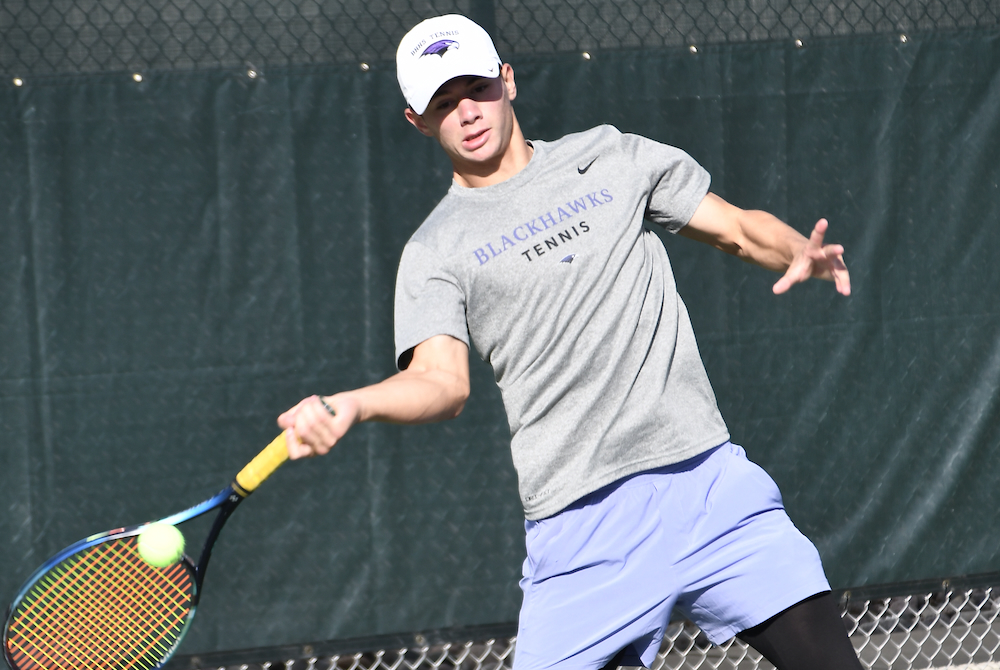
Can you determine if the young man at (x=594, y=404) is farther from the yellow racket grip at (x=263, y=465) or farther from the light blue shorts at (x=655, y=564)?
the yellow racket grip at (x=263, y=465)

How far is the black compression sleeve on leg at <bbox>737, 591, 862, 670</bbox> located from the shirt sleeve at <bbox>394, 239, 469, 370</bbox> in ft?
2.37

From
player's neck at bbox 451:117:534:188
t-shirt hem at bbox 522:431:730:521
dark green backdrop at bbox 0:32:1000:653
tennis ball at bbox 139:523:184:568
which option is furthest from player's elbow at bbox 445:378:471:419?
dark green backdrop at bbox 0:32:1000:653

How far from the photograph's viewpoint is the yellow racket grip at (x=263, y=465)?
5.62 ft

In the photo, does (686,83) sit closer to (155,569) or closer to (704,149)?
(704,149)

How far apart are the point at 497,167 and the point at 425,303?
30 centimetres

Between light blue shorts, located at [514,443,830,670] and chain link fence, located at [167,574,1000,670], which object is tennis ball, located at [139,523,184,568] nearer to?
light blue shorts, located at [514,443,830,670]

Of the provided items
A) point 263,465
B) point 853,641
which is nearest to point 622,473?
point 263,465

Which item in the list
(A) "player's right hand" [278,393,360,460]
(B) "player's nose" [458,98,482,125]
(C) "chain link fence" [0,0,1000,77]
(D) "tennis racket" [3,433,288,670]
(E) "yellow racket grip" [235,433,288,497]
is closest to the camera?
(A) "player's right hand" [278,393,360,460]

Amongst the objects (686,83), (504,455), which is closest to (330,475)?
(504,455)

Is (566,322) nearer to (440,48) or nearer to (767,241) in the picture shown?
(767,241)

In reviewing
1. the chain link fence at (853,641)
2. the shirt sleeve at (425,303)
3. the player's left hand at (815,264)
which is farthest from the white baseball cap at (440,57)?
the chain link fence at (853,641)

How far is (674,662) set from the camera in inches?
131

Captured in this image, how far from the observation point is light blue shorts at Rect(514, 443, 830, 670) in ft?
6.12

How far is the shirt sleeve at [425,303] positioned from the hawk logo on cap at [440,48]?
13.4 inches
